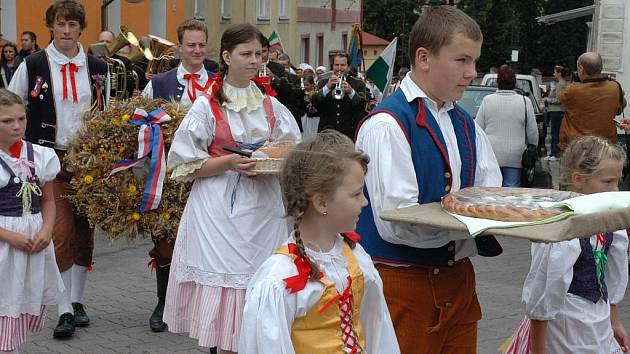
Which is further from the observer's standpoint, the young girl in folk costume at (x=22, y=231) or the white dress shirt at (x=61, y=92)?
the white dress shirt at (x=61, y=92)

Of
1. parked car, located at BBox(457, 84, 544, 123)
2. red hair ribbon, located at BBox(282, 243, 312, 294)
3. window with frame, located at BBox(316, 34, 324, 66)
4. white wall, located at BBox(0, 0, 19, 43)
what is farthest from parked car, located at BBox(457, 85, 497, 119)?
window with frame, located at BBox(316, 34, 324, 66)

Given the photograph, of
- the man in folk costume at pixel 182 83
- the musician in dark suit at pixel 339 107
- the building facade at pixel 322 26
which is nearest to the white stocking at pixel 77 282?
the man in folk costume at pixel 182 83

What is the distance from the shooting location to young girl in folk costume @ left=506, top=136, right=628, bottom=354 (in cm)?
479

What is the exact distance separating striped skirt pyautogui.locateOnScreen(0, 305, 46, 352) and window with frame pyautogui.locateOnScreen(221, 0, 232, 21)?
27520mm

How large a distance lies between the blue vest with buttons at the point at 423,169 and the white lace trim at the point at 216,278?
1.40 meters

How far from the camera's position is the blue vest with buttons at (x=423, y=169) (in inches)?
166

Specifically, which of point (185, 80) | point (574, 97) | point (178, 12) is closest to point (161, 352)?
point (185, 80)

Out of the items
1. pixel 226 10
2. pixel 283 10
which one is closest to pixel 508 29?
pixel 283 10

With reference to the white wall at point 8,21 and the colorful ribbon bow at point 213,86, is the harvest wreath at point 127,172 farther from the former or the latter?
the white wall at point 8,21

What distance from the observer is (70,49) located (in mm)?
7484

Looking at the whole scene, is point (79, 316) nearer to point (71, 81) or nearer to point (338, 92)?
point (71, 81)

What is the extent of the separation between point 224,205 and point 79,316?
2.43 meters

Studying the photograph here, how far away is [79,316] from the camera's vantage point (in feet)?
25.2

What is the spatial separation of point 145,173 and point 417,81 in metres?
3.33
